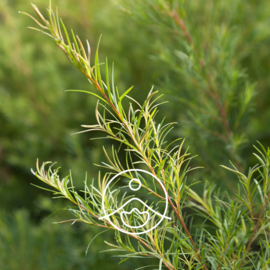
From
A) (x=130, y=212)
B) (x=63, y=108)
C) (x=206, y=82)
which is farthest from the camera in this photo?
(x=63, y=108)

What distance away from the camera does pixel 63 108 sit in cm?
57

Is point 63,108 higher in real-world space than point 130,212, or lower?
lower

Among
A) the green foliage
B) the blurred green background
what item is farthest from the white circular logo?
the blurred green background

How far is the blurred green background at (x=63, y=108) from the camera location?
1.46 feet

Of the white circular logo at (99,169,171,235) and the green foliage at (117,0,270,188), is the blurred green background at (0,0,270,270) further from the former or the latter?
the white circular logo at (99,169,171,235)

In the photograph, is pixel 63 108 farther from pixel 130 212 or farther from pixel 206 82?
pixel 130 212

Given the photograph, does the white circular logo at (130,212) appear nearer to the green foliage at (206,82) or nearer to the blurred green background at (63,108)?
the green foliage at (206,82)

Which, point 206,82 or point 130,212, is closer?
point 130,212

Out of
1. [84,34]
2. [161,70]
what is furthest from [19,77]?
[161,70]

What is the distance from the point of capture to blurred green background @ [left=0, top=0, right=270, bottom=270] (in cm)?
45

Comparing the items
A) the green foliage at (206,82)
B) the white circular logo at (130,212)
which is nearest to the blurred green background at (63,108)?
the green foliage at (206,82)

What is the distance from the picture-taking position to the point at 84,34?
653 mm

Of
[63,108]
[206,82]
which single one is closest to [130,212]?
[206,82]

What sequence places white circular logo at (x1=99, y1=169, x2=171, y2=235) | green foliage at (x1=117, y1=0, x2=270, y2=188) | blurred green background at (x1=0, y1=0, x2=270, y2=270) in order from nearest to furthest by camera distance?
white circular logo at (x1=99, y1=169, x2=171, y2=235), green foliage at (x1=117, y1=0, x2=270, y2=188), blurred green background at (x1=0, y1=0, x2=270, y2=270)
